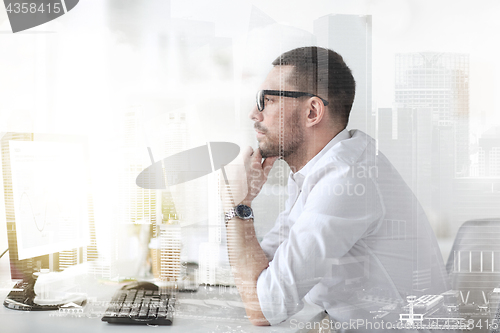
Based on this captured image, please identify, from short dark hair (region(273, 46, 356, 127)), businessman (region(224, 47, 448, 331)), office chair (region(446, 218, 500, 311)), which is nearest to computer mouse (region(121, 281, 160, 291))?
businessman (region(224, 47, 448, 331))

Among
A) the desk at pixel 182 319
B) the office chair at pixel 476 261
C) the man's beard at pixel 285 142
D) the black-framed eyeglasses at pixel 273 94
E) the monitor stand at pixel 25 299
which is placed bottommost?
the desk at pixel 182 319

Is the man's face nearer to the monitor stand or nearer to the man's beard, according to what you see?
the man's beard

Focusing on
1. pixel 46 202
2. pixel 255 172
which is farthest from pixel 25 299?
pixel 255 172

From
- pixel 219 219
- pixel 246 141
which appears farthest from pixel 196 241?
pixel 246 141

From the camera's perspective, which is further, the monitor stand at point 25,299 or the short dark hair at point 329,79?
the monitor stand at point 25,299

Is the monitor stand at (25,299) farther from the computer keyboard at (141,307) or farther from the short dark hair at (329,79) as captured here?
the short dark hair at (329,79)

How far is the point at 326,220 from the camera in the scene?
130 centimetres

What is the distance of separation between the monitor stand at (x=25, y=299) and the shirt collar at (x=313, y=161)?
1.04m

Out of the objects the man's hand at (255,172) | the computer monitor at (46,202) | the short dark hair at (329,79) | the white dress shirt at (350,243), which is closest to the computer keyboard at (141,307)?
the computer monitor at (46,202)

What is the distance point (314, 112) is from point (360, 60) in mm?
245

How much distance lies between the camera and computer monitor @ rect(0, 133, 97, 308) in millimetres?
1425

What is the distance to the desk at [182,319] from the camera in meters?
1.41

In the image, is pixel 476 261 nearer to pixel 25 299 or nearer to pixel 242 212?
pixel 242 212

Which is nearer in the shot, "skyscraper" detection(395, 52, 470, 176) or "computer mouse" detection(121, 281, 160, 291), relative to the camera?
"skyscraper" detection(395, 52, 470, 176)
